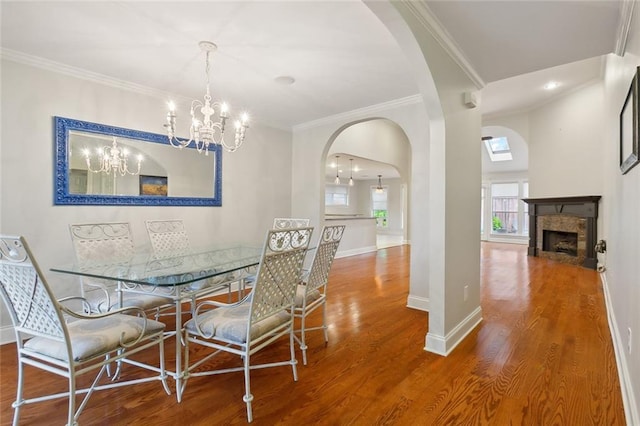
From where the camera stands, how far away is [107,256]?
259 cm

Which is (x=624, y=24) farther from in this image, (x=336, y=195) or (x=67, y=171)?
(x=336, y=195)

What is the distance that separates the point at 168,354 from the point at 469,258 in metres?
2.71

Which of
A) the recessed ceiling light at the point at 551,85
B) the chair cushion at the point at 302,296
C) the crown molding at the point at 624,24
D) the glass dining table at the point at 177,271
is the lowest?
the chair cushion at the point at 302,296

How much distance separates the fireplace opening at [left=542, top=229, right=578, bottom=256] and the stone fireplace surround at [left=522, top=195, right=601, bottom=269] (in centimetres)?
11

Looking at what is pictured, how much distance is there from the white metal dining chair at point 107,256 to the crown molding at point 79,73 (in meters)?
1.42

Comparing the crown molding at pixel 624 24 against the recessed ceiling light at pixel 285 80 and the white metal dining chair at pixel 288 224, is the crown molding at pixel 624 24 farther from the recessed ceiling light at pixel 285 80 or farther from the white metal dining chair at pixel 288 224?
the white metal dining chair at pixel 288 224

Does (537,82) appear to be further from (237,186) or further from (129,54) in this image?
(129,54)

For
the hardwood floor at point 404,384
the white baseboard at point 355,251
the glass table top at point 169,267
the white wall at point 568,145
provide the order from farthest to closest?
the white baseboard at point 355,251, the white wall at point 568,145, the glass table top at point 169,267, the hardwood floor at point 404,384

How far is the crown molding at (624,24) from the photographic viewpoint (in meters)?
1.72

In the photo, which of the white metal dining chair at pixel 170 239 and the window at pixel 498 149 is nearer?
the white metal dining chair at pixel 170 239

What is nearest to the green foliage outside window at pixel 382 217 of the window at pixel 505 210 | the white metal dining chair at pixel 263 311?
the window at pixel 505 210

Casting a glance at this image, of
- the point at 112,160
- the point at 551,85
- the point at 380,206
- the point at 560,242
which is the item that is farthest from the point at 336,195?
the point at 112,160

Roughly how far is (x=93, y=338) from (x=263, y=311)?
848 mm

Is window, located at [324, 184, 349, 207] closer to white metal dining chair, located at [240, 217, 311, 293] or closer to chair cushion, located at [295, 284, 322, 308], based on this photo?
white metal dining chair, located at [240, 217, 311, 293]
